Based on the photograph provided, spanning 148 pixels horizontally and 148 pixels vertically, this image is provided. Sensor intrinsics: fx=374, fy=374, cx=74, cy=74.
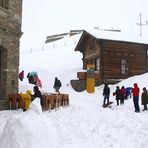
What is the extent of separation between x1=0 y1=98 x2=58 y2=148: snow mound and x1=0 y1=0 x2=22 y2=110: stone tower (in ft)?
29.7

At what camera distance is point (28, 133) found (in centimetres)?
847

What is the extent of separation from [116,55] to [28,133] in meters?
25.4

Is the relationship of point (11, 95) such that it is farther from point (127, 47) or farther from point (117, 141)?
point (127, 47)

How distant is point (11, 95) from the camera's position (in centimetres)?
1789

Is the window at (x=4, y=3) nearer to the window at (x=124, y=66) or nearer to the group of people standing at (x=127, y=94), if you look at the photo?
the group of people standing at (x=127, y=94)

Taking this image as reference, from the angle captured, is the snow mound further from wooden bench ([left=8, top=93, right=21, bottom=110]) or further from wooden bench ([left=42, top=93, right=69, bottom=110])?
wooden bench ([left=8, top=93, right=21, bottom=110])

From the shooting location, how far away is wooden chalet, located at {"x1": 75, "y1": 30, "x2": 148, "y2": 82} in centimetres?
3253

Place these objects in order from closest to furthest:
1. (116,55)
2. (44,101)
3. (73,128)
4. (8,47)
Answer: (73,128) < (44,101) < (8,47) < (116,55)

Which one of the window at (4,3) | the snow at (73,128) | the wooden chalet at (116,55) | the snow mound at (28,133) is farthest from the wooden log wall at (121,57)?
the snow mound at (28,133)

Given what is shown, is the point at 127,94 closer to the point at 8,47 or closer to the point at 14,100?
the point at 14,100

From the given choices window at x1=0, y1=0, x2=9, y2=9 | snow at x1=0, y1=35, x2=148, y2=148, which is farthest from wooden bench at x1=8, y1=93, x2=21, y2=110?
window at x1=0, y1=0, x2=9, y2=9

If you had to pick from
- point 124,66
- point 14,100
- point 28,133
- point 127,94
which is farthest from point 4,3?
point 124,66

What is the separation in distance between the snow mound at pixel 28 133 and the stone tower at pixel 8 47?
9048 mm

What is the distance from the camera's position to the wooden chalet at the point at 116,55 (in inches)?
1281
